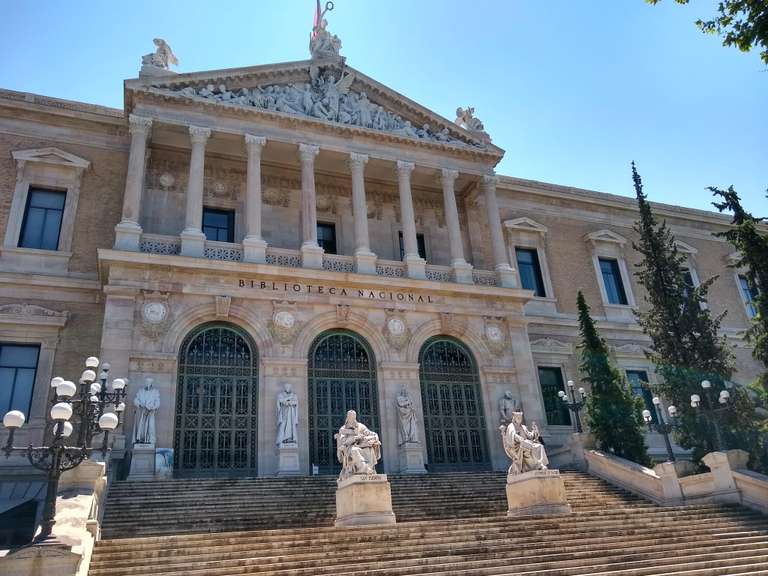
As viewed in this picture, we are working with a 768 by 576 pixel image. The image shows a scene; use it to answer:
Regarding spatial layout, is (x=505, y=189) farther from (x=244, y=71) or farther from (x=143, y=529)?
(x=143, y=529)

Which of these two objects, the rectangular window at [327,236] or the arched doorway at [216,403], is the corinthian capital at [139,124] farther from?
the rectangular window at [327,236]

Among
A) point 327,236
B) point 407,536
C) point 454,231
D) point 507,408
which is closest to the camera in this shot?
point 407,536

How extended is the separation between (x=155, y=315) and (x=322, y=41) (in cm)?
1219

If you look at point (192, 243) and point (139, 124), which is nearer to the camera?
point (192, 243)

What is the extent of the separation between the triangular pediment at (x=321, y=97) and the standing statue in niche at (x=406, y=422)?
936 centimetres

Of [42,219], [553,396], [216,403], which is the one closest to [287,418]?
[216,403]

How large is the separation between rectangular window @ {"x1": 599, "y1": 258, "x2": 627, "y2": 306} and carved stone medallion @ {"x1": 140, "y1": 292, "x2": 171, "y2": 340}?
697 inches

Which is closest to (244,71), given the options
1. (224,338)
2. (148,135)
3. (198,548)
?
(148,135)

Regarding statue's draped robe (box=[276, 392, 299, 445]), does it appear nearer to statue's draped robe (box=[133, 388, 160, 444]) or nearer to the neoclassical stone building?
the neoclassical stone building

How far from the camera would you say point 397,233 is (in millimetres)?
23750

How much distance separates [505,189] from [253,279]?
12.4 meters

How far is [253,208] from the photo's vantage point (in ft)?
64.6

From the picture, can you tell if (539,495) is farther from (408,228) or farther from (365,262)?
(408,228)

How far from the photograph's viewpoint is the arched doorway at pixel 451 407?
63.1 ft
